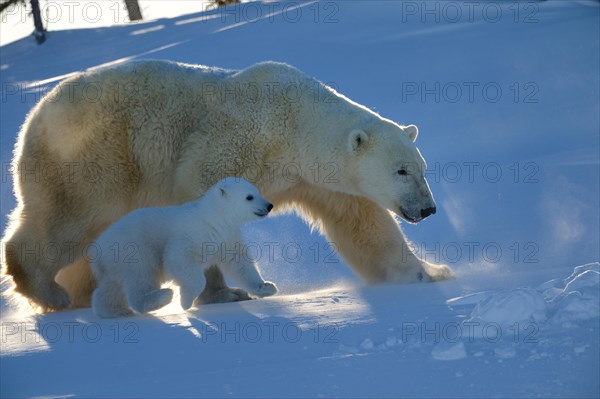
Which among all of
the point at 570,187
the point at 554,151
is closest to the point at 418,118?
the point at 554,151

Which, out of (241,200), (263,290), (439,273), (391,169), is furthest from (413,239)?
(241,200)

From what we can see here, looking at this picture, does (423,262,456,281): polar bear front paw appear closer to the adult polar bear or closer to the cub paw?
the adult polar bear

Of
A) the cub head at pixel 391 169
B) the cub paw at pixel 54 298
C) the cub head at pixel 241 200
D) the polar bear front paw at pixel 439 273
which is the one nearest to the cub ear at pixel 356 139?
the cub head at pixel 391 169

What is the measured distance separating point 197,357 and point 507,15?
34.8 feet

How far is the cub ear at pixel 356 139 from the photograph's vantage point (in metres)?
5.82

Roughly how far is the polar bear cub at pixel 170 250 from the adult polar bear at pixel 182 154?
22.7 inches

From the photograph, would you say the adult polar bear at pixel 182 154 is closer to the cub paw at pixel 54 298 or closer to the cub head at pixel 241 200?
the cub paw at pixel 54 298

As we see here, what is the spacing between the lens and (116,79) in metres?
6.23

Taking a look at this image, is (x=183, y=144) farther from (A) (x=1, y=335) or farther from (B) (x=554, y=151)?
(B) (x=554, y=151)

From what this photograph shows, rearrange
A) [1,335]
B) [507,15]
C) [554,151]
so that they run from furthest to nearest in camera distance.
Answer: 1. [507,15]
2. [554,151]
3. [1,335]

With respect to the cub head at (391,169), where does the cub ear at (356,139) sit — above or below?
above

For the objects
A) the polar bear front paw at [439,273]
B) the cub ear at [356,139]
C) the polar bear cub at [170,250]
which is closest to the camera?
the polar bear cub at [170,250]

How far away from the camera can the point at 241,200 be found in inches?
205

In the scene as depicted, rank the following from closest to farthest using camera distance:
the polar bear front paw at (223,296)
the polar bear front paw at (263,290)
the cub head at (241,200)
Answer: the cub head at (241,200)
the polar bear front paw at (263,290)
the polar bear front paw at (223,296)
